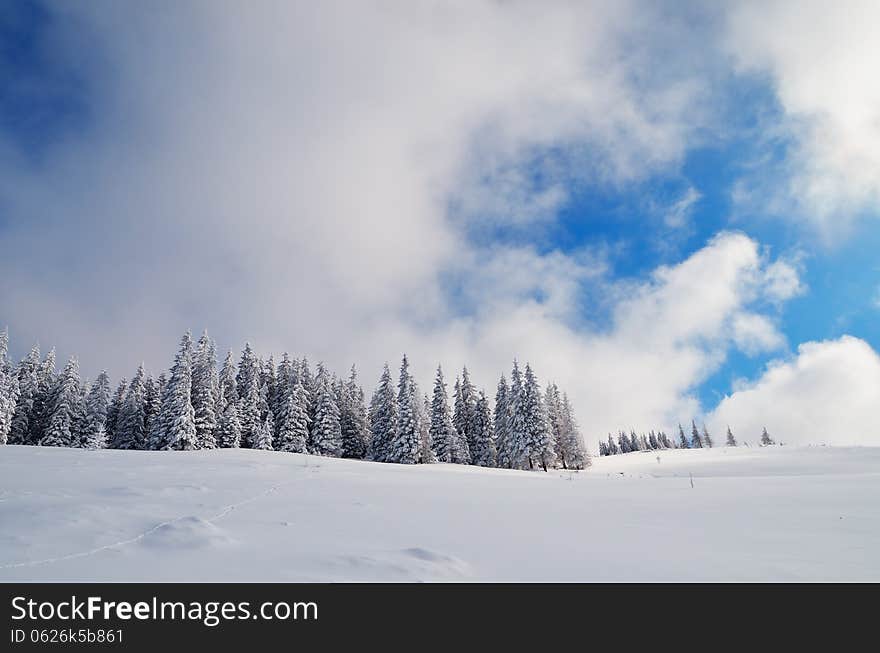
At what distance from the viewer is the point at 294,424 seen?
50.8m

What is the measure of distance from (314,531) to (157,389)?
198 feet

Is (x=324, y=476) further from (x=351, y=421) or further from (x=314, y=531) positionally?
(x=351, y=421)

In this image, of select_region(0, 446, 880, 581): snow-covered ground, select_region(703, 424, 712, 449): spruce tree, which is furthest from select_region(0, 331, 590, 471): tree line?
select_region(703, 424, 712, 449): spruce tree

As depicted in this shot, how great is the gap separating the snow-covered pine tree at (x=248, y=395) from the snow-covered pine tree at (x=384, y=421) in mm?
13926

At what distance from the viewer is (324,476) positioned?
35.8ft

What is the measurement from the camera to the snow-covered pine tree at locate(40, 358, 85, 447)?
48875 mm

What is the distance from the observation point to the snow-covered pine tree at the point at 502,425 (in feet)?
167

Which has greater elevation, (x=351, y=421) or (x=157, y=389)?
(x=157, y=389)

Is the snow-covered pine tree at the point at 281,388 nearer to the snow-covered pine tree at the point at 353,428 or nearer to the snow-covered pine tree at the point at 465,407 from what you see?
the snow-covered pine tree at the point at 353,428

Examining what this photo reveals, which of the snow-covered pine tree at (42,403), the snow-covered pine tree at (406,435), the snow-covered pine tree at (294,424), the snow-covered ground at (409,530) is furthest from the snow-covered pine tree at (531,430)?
the snow-covered pine tree at (42,403)

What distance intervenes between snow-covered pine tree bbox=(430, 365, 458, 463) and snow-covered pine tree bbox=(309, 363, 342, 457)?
11799 millimetres

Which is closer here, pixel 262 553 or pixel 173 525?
pixel 262 553
